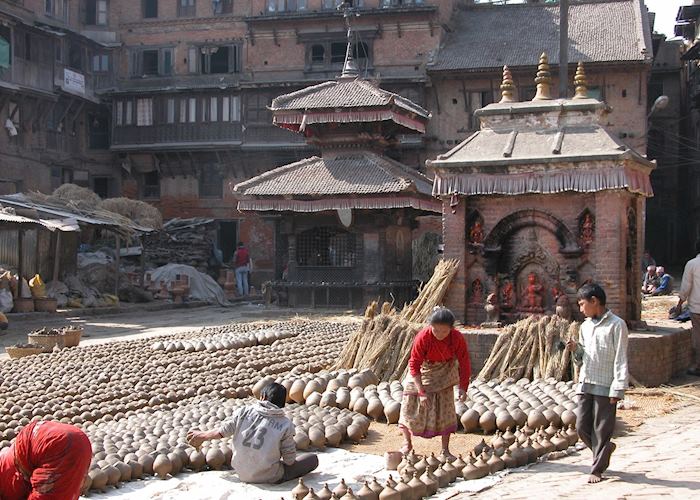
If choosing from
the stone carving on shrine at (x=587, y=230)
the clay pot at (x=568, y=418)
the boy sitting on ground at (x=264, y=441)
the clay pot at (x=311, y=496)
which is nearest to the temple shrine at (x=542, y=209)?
the stone carving on shrine at (x=587, y=230)

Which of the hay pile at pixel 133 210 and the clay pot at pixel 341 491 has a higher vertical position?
the hay pile at pixel 133 210

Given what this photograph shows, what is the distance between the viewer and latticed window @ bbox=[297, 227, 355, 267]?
26109mm

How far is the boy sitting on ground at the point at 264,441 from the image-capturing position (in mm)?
7523

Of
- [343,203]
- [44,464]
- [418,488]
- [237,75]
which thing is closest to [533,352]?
[418,488]

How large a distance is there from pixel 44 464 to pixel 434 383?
4292mm

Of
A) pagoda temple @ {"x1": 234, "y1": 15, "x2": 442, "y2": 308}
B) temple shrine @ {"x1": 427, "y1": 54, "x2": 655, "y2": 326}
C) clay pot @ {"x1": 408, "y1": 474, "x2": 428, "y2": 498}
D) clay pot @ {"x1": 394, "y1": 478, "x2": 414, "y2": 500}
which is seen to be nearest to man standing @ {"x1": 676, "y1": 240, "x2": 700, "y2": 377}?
temple shrine @ {"x1": 427, "y1": 54, "x2": 655, "y2": 326}

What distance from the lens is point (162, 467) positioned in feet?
25.5

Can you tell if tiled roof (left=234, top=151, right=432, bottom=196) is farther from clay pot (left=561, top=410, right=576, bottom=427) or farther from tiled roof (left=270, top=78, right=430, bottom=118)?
clay pot (left=561, top=410, right=576, bottom=427)

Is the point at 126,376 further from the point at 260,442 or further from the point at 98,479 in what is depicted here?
the point at 260,442

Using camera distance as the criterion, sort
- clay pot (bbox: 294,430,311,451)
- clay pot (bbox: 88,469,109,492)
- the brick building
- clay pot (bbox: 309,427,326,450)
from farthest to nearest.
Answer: the brick building
clay pot (bbox: 309,427,326,450)
clay pot (bbox: 294,430,311,451)
clay pot (bbox: 88,469,109,492)

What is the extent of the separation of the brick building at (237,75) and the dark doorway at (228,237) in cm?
5

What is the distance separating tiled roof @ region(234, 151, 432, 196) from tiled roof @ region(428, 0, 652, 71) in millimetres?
13165

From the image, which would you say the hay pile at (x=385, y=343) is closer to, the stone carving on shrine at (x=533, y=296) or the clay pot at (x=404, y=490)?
the stone carving on shrine at (x=533, y=296)

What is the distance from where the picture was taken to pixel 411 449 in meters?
8.14
